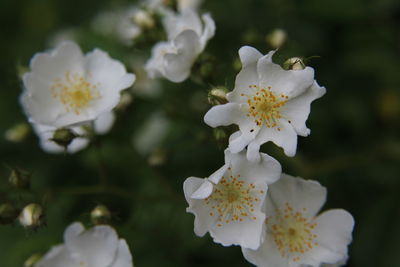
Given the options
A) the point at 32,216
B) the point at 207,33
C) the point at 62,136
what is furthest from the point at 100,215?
the point at 207,33

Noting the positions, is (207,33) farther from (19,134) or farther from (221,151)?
(19,134)

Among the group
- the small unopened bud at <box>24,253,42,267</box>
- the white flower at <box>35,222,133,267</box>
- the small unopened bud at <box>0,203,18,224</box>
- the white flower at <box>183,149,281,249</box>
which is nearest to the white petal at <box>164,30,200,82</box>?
the white flower at <box>183,149,281,249</box>

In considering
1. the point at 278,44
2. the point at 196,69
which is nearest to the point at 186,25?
the point at 196,69

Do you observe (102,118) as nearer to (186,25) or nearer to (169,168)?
(169,168)

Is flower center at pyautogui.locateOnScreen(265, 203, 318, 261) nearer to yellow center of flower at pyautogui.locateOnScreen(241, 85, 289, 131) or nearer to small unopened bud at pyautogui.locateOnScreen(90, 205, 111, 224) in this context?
yellow center of flower at pyautogui.locateOnScreen(241, 85, 289, 131)

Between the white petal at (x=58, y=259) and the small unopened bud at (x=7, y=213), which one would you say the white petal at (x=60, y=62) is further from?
the white petal at (x=58, y=259)

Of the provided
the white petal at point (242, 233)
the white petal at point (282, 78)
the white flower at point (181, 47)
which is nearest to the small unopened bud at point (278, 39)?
the white flower at point (181, 47)
